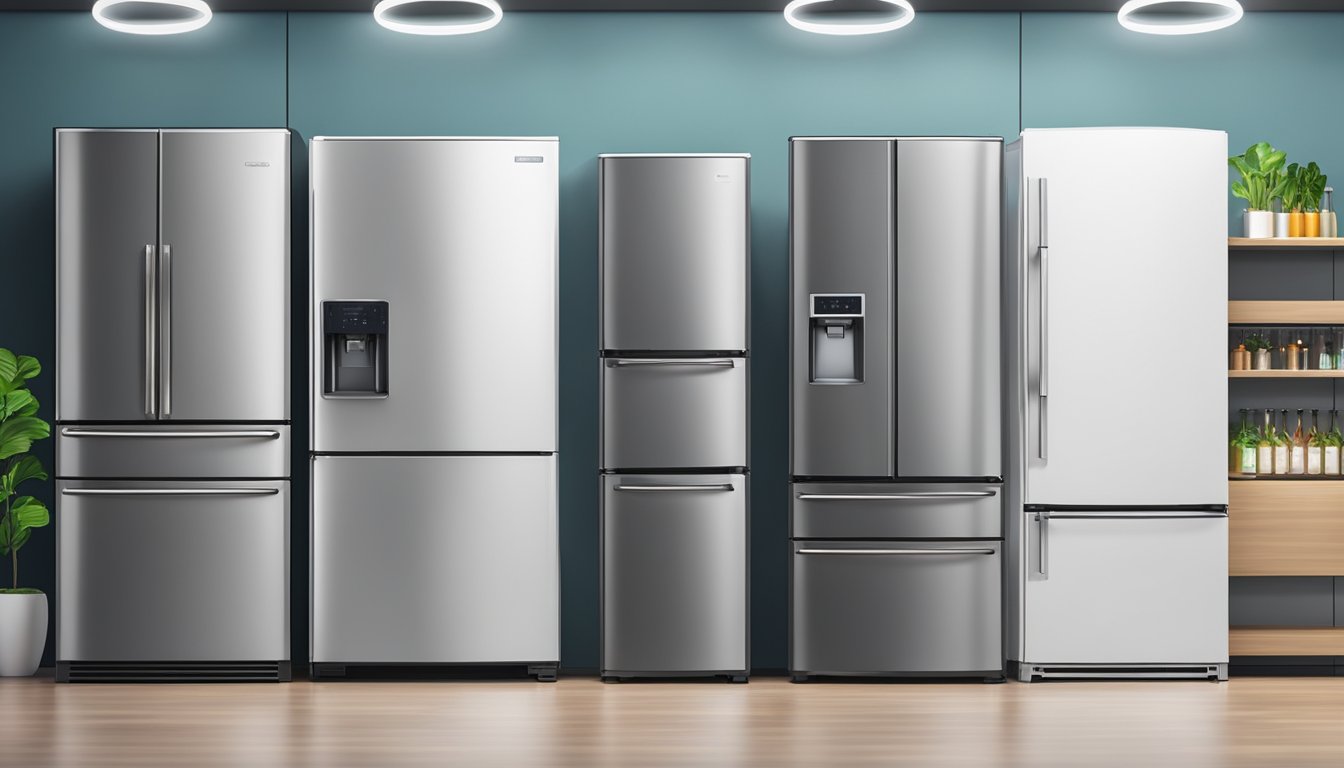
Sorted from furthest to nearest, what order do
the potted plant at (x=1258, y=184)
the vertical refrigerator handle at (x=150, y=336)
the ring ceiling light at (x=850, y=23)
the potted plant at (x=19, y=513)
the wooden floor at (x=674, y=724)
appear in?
the potted plant at (x=1258, y=184), the ring ceiling light at (x=850, y=23), the potted plant at (x=19, y=513), the vertical refrigerator handle at (x=150, y=336), the wooden floor at (x=674, y=724)

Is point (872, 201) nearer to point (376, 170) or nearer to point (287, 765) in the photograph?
point (376, 170)

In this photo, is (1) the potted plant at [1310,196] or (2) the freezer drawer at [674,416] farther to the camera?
(1) the potted plant at [1310,196]

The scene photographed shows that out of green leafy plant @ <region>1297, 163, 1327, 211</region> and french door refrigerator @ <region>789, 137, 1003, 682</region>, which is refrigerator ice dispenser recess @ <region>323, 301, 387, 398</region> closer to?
french door refrigerator @ <region>789, 137, 1003, 682</region>

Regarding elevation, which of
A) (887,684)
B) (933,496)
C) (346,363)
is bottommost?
(887,684)

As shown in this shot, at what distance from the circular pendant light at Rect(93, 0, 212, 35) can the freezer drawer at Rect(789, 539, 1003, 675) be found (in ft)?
10.5

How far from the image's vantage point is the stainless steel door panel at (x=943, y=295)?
4.48m

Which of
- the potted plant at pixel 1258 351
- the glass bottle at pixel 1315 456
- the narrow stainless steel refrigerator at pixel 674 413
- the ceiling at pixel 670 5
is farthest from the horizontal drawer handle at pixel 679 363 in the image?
the glass bottle at pixel 1315 456

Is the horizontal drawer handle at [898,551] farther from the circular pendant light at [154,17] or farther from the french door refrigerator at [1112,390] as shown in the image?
the circular pendant light at [154,17]

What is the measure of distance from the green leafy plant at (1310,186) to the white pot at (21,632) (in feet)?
16.4

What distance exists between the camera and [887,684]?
4.48 metres

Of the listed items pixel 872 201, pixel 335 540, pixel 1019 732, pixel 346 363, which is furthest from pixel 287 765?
pixel 872 201

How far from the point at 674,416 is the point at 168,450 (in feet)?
5.95

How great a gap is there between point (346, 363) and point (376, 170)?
0.70 metres

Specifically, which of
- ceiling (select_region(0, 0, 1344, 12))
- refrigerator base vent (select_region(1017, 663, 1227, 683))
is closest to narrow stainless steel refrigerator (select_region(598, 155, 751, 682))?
ceiling (select_region(0, 0, 1344, 12))
